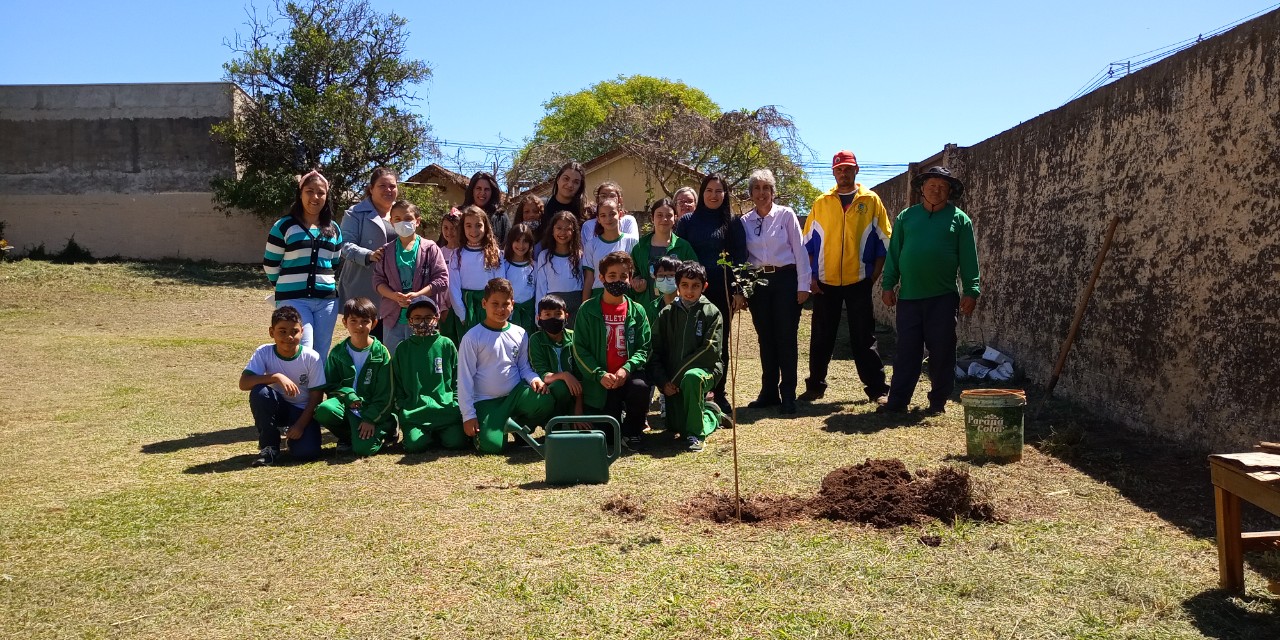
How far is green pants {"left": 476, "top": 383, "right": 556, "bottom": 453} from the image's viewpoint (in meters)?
6.41

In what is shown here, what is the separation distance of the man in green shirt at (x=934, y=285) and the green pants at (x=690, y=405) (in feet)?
5.77

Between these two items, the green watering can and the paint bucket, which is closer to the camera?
the green watering can

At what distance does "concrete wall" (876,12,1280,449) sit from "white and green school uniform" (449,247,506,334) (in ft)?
14.9

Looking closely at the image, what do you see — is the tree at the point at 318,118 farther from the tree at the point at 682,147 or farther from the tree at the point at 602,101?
the tree at the point at 602,101

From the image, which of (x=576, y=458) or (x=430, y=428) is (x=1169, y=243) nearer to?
(x=576, y=458)

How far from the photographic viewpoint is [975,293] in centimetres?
733

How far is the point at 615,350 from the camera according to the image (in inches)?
263

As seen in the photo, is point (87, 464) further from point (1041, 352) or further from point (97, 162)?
point (97, 162)

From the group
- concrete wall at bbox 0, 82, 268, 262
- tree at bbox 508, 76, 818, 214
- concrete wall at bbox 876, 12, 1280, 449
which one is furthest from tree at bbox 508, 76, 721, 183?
concrete wall at bbox 876, 12, 1280, 449

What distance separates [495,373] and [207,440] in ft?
7.35

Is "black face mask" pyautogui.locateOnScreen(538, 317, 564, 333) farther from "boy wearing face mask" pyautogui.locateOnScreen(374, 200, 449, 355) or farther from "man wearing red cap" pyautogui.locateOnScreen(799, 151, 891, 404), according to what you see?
"man wearing red cap" pyautogui.locateOnScreen(799, 151, 891, 404)

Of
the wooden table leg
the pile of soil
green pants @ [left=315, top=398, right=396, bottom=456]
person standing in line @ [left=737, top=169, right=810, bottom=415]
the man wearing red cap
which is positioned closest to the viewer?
the wooden table leg

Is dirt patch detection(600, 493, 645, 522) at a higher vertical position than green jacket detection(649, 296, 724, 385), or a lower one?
lower

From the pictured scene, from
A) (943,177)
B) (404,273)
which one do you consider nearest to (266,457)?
(404,273)
